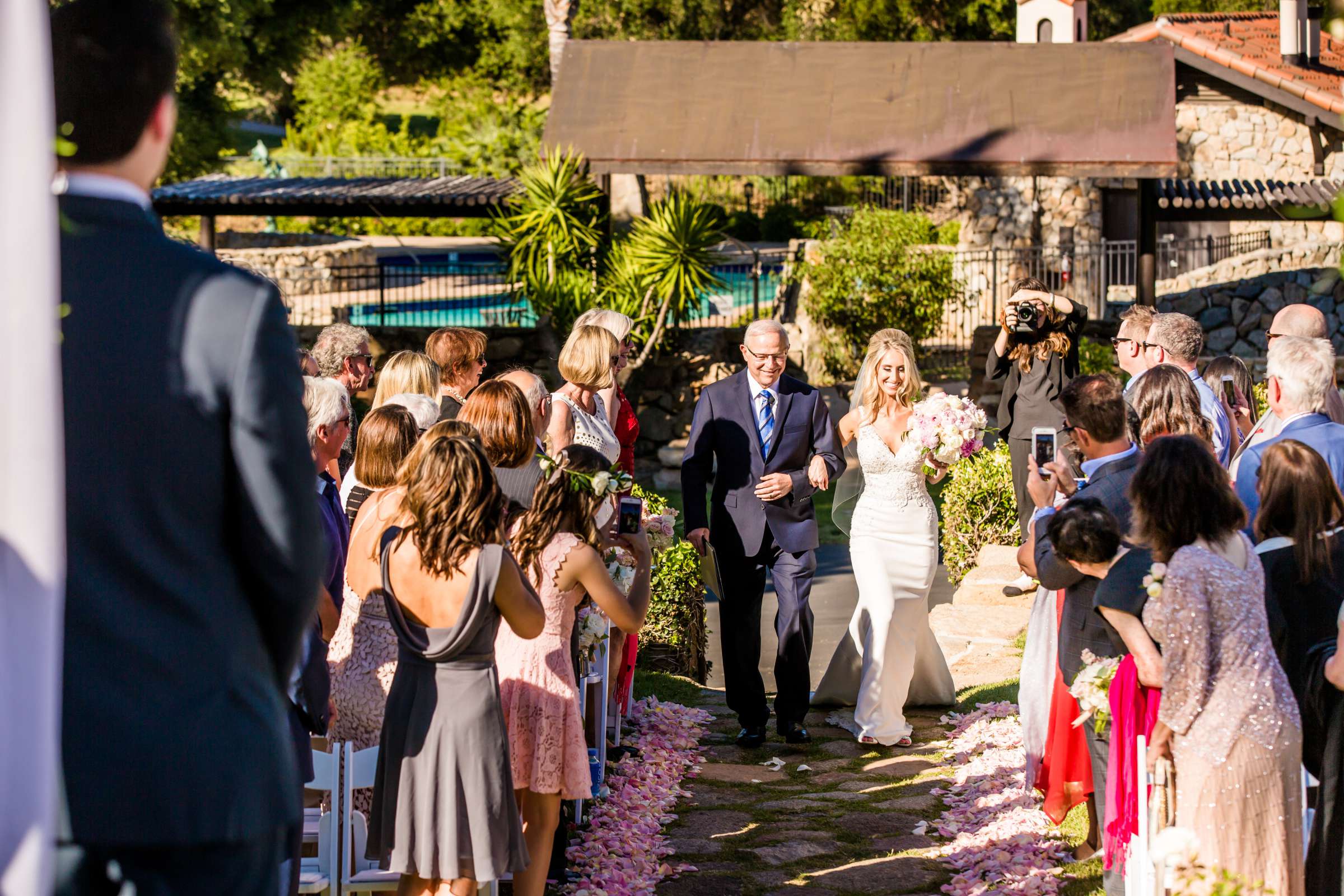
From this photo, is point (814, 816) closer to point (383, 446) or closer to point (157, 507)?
point (383, 446)

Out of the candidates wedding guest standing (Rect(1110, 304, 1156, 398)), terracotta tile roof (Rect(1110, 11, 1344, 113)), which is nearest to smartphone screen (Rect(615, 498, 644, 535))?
wedding guest standing (Rect(1110, 304, 1156, 398))

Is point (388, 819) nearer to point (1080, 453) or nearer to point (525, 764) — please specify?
point (525, 764)

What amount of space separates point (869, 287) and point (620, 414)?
12073mm

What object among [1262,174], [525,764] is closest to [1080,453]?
[525,764]

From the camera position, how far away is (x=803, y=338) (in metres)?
18.9

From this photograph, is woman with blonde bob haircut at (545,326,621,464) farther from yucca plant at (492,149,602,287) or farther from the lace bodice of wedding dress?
yucca plant at (492,149,602,287)

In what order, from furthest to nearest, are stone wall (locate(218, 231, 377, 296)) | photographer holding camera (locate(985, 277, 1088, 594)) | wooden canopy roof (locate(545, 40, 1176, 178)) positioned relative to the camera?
stone wall (locate(218, 231, 377, 296)) → wooden canopy roof (locate(545, 40, 1176, 178)) → photographer holding camera (locate(985, 277, 1088, 594))

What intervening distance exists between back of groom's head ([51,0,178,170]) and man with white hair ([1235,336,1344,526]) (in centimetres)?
414

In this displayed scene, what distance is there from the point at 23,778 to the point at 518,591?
2128 mm

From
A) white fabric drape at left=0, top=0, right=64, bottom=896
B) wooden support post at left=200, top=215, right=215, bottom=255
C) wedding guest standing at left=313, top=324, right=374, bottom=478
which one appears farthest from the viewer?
wooden support post at left=200, top=215, right=215, bottom=255

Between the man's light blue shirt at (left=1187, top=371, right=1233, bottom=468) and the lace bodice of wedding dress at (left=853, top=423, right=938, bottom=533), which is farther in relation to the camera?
the lace bodice of wedding dress at (left=853, top=423, right=938, bottom=533)

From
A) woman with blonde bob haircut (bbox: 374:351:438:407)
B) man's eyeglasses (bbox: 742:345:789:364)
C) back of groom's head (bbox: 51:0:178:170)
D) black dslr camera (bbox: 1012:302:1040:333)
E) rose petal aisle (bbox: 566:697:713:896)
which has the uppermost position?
back of groom's head (bbox: 51:0:178:170)

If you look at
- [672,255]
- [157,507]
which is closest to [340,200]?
[672,255]

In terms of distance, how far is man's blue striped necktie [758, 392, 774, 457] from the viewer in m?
7.02
